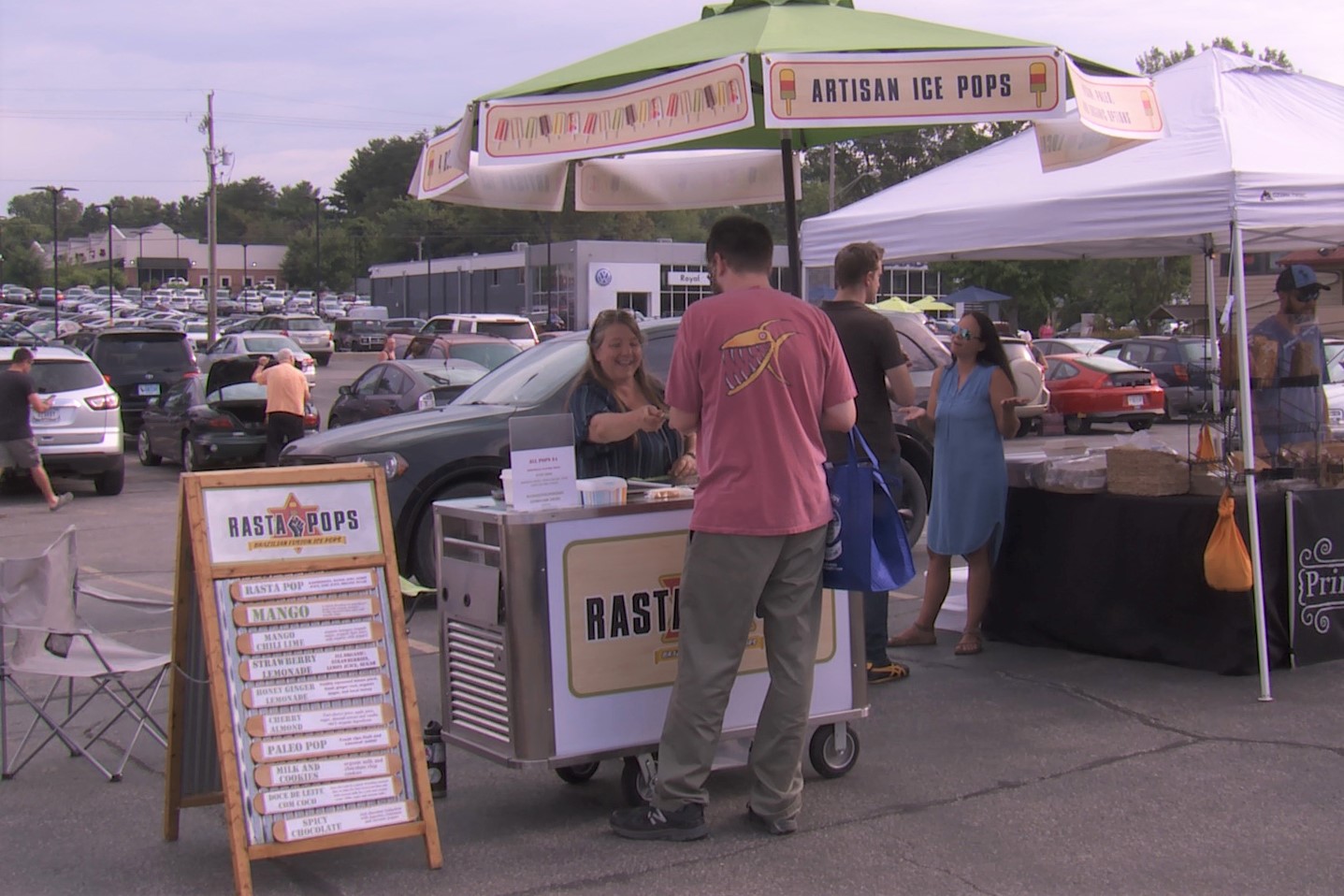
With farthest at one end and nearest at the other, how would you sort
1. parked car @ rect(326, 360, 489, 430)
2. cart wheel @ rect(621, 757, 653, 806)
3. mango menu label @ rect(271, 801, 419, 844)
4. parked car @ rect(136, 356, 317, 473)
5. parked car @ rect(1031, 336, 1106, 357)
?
parked car @ rect(1031, 336, 1106, 357) → parked car @ rect(136, 356, 317, 473) → parked car @ rect(326, 360, 489, 430) → cart wheel @ rect(621, 757, 653, 806) → mango menu label @ rect(271, 801, 419, 844)

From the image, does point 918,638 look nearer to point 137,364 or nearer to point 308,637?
point 308,637

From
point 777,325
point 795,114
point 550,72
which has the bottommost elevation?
point 777,325

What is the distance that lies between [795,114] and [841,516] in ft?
4.54

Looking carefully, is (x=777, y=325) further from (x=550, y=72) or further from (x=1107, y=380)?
(x=1107, y=380)

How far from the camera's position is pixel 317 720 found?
4.14 m

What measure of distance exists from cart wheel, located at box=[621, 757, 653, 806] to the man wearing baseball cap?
359 centimetres

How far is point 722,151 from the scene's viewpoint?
299 inches

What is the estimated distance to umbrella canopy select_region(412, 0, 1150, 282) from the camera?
4727 mm

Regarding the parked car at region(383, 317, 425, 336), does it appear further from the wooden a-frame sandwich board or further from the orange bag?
the wooden a-frame sandwich board

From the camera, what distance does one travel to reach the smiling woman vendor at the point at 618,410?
5.05 metres

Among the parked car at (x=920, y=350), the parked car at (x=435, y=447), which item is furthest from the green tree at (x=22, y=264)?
the parked car at (x=435, y=447)

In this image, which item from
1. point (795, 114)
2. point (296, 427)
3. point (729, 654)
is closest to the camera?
point (729, 654)

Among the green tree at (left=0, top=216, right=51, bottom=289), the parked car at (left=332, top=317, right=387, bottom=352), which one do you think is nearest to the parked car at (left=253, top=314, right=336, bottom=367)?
the parked car at (left=332, top=317, right=387, bottom=352)

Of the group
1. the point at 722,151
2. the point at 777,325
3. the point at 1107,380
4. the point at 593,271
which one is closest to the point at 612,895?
the point at 777,325
